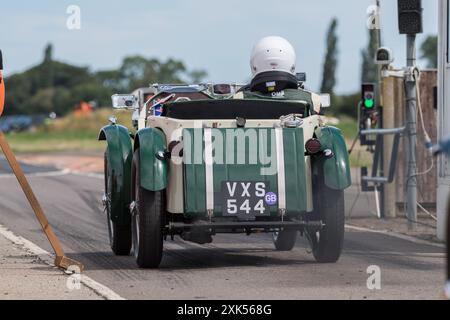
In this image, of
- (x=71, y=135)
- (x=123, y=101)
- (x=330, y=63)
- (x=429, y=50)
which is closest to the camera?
(x=123, y=101)

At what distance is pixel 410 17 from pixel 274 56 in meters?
4.17

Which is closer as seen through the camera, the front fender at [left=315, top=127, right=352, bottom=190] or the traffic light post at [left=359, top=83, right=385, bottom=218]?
the front fender at [left=315, top=127, right=352, bottom=190]

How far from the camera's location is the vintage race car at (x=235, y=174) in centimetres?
1138

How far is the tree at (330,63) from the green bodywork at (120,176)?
89909mm

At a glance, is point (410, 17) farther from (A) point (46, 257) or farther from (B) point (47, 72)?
(B) point (47, 72)

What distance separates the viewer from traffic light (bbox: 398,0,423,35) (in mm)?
16547

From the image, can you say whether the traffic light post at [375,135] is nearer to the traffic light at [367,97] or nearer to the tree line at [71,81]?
the traffic light at [367,97]

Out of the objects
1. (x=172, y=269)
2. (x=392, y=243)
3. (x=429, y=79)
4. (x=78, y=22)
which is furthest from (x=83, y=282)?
(x=429, y=79)

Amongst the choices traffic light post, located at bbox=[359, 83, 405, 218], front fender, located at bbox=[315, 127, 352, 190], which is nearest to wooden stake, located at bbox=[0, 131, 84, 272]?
front fender, located at bbox=[315, 127, 352, 190]

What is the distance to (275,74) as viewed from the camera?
12867 mm

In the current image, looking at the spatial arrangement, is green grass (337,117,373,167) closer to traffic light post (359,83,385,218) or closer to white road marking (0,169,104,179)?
white road marking (0,169,104,179)

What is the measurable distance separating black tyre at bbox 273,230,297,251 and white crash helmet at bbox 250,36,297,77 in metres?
1.76

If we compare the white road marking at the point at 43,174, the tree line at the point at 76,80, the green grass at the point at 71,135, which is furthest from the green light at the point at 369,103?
the tree line at the point at 76,80

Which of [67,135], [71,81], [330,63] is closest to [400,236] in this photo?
[67,135]
